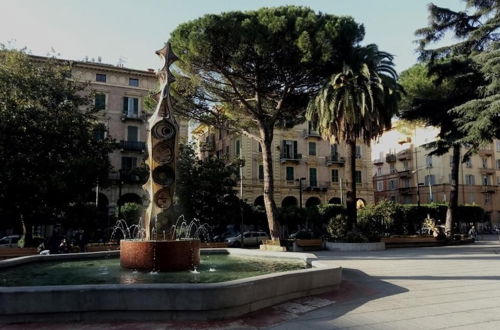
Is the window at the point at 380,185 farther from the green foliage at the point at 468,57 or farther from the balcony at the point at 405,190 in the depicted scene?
the green foliage at the point at 468,57

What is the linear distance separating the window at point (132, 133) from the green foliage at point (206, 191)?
1378 cm

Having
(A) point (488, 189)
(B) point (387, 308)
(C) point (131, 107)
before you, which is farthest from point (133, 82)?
(A) point (488, 189)

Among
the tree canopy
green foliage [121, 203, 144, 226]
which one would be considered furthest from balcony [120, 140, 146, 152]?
the tree canopy

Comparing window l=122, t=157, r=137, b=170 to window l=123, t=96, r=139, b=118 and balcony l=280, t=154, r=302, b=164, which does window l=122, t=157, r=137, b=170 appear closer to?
window l=123, t=96, r=139, b=118

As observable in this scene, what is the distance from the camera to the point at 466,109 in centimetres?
2455

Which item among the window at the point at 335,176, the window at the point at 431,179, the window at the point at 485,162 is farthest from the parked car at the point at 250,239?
the window at the point at 485,162

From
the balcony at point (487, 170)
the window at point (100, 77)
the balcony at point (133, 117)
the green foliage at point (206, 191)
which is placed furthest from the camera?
the balcony at point (487, 170)

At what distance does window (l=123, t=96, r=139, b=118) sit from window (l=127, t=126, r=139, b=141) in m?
1.12

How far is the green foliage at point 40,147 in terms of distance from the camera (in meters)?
19.7

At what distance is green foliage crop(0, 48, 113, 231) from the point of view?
1966 cm

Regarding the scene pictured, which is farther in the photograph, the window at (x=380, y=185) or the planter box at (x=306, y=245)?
the window at (x=380, y=185)

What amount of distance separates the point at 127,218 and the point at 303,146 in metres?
22.0

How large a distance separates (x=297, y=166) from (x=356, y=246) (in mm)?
25521

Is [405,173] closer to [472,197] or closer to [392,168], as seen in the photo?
[392,168]
